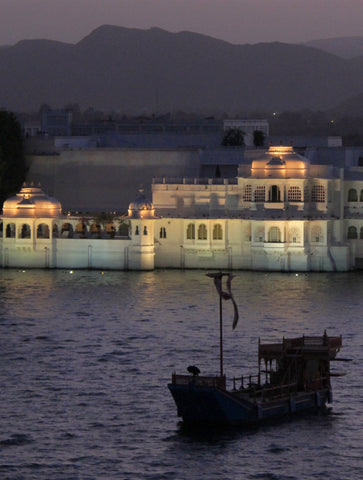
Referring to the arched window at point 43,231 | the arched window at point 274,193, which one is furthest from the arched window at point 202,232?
the arched window at point 43,231

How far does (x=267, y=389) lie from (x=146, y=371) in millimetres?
12007

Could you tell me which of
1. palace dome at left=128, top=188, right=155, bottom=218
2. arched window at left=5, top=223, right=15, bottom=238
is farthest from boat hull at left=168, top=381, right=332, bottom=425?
arched window at left=5, top=223, right=15, bottom=238

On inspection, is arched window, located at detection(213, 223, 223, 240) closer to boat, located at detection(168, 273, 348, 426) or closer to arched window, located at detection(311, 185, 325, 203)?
arched window, located at detection(311, 185, 325, 203)

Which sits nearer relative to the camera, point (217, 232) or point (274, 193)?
point (274, 193)

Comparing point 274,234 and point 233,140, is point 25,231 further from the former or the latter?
point 233,140

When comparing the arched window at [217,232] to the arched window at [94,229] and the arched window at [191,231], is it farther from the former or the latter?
the arched window at [94,229]

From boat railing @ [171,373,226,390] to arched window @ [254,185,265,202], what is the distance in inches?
2431

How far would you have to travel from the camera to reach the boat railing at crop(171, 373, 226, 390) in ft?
196

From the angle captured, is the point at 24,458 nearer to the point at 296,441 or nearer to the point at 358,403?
the point at 296,441

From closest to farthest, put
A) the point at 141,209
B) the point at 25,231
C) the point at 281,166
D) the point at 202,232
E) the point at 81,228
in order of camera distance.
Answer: the point at 141,209, the point at 281,166, the point at 202,232, the point at 25,231, the point at 81,228

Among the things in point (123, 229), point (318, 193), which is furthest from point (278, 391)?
point (123, 229)

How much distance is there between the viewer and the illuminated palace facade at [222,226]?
119 metres

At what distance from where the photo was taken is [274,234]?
119312 millimetres

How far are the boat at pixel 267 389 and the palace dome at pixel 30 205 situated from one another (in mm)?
57354
